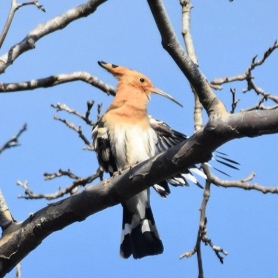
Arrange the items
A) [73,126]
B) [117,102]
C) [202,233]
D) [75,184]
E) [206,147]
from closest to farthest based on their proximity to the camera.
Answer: [206,147] < [202,233] < [75,184] < [73,126] < [117,102]

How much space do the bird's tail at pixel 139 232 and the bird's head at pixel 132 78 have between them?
0.95 m

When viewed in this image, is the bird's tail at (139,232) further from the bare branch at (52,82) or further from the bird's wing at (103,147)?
the bare branch at (52,82)

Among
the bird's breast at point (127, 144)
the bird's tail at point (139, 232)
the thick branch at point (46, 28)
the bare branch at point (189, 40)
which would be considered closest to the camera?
the thick branch at point (46, 28)

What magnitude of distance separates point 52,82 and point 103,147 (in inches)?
40.5

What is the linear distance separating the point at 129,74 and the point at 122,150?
839mm

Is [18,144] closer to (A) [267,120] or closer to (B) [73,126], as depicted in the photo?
(A) [267,120]

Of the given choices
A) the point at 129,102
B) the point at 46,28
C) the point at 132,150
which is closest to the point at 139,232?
the point at 132,150

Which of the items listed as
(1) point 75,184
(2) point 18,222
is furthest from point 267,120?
(1) point 75,184

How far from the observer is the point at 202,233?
4.14m

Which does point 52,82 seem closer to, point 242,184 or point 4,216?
point 4,216

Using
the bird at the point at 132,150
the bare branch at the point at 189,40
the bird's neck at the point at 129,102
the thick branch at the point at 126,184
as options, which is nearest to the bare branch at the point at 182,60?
the thick branch at the point at 126,184

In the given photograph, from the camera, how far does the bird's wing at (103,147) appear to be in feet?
16.7

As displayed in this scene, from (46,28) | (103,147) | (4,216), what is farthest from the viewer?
(103,147)

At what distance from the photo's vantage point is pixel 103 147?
5172mm
